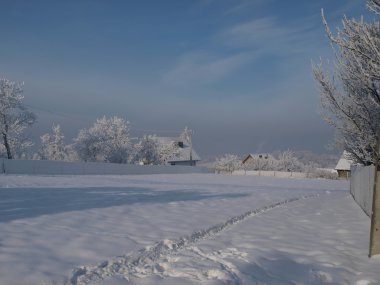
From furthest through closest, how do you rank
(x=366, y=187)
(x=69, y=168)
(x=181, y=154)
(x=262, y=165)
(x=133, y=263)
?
(x=181, y=154)
(x=262, y=165)
(x=69, y=168)
(x=366, y=187)
(x=133, y=263)

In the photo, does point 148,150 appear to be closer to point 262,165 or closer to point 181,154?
point 181,154

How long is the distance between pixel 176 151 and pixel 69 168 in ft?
133

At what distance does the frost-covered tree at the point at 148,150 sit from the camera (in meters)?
66.6

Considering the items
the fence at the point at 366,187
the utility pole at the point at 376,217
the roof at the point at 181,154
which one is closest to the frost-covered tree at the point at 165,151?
the roof at the point at 181,154

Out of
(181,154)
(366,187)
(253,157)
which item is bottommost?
(366,187)

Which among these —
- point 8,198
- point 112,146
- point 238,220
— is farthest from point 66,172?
point 238,220

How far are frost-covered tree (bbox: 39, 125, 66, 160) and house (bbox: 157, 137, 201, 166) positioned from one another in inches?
672

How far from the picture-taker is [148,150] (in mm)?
67188

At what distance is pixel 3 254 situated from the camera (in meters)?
5.35

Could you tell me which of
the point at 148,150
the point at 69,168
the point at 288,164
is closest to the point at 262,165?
the point at 288,164

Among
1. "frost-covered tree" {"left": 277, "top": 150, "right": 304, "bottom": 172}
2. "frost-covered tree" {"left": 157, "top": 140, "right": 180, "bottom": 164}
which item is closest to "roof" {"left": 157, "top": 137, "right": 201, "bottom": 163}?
"frost-covered tree" {"left": 157, "top": 140, "right": 180, "bottom": 164}

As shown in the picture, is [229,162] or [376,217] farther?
[229,162]

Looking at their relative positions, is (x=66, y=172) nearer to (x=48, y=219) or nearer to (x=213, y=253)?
Result: (x=48, y=219)

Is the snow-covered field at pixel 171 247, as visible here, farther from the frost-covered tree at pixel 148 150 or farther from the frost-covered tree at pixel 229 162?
the frost-covered tree at pixel 229 162
